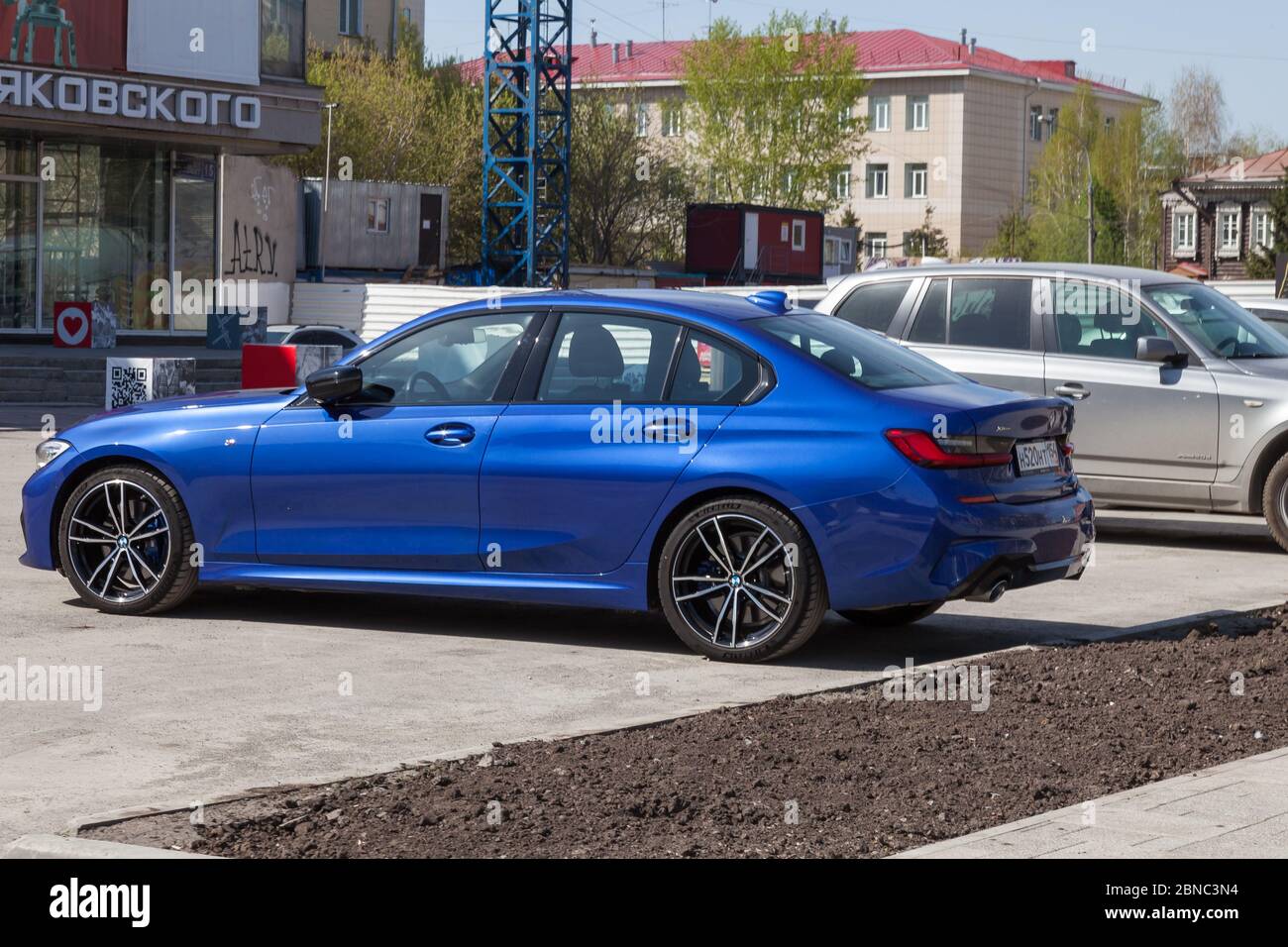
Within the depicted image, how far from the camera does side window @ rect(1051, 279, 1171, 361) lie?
12.2 meters

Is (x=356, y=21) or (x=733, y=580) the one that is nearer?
(x=733, y=580)

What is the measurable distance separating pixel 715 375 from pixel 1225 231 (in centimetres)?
8312

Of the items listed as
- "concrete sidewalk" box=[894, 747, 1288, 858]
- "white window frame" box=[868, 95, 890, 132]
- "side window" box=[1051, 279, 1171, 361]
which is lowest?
"concrete sidewalk" box=[894, 747, 1288, 858]

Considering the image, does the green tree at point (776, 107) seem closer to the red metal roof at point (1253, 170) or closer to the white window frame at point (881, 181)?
the red metal roof at point (1253, 170)

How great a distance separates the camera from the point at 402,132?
59594mm

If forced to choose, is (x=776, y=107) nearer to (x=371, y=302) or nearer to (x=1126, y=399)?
(x=371, y=302)

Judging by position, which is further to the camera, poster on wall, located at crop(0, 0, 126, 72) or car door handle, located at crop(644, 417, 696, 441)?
poster on wall, located at crop(0, 0, 126, 72)

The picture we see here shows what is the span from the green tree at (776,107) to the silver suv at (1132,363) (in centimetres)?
7407

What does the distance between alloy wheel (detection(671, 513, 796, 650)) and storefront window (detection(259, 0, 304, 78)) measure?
26.2 metres

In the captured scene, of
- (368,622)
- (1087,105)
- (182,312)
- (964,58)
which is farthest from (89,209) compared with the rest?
(964,58)

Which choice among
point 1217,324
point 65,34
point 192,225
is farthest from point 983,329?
point 192,225

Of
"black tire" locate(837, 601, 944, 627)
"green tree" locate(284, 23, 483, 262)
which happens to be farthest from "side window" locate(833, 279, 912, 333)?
"green tree" locate(284, 23, 483, 262)

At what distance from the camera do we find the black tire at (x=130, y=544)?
8.75m

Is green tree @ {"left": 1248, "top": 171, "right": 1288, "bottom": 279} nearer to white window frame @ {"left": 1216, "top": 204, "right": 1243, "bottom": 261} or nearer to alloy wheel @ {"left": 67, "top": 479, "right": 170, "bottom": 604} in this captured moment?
A: white window frame @ {"left": 1216, "top": 204, "right": 1243, "bottom": 261}
